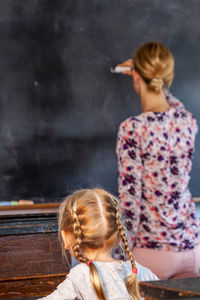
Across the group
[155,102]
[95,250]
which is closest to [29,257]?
[95,250]

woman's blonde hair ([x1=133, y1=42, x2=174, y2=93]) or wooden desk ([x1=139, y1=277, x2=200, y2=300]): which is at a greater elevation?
woman's blonde hair ([x1=133, y1=42, x2=174, y2=93])

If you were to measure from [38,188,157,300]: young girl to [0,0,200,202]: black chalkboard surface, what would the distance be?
3.96 feet

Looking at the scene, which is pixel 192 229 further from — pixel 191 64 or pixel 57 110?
pixel 191 64

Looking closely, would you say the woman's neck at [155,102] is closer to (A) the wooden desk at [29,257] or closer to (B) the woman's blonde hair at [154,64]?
(B) the woman's blonde hair at [154,64]

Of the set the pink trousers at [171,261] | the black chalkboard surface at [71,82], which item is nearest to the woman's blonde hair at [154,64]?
the pink trousers at [171,261]

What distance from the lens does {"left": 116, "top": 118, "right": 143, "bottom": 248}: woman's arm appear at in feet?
4.95

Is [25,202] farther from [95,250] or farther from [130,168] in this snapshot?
[95,250]

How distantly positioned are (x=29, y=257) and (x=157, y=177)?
0.53 metres

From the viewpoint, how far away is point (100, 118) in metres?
2.42

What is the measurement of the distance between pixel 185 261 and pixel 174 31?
4.66ft

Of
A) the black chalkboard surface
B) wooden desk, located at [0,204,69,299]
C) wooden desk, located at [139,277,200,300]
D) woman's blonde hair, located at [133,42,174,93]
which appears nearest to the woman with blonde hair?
woman's blonde hair, located at [133,42,174,93]

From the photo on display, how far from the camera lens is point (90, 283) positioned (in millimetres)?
1013

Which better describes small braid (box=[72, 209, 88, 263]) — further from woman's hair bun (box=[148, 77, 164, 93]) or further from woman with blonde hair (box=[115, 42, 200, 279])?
woman's hair bun (box=[148, 77, 164, 93])

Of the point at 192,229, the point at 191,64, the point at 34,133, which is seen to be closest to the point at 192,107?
the point at 191,64
